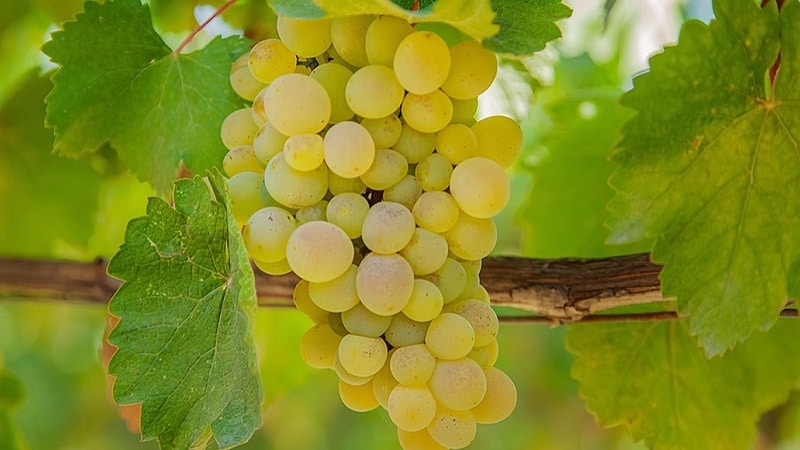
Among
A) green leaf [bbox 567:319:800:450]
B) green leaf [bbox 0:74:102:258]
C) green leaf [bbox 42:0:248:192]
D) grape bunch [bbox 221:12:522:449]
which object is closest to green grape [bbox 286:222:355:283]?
grape bunch [bbox 221:12:522:449]

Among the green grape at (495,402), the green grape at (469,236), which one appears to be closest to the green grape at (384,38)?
the green grape at (469,236)

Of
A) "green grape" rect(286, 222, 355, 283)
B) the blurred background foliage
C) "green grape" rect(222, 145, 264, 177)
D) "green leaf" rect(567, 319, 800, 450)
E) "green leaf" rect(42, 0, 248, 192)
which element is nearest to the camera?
"green grape" rect(286, 222, 355, 283)

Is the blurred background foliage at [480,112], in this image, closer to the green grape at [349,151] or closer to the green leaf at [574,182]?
the green leaf at [574,182]

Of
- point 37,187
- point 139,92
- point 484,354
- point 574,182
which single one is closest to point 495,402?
point 484,354

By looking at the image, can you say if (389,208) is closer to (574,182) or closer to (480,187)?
(480,187)

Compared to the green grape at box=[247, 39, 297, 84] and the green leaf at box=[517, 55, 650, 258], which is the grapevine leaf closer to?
the green grape at box=[247, 39, 297, 84]

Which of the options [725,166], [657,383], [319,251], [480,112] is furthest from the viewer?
[480,112]
